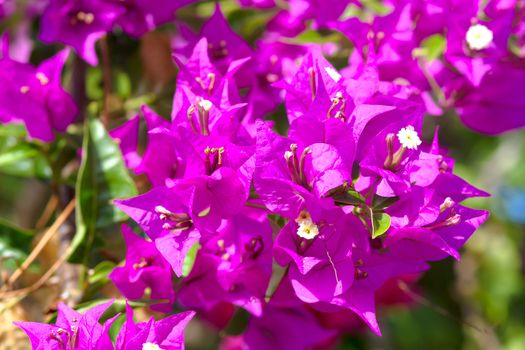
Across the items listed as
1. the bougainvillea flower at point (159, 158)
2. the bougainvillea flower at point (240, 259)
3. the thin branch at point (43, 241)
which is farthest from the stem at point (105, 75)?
the bougainvillea flower at point (240, 259)

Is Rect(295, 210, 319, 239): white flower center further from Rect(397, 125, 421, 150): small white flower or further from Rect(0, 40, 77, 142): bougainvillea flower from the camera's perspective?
Rect(0, 40, 77, 142): bougainvillea flower

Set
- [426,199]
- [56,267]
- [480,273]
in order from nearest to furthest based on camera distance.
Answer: [426,199] < [56,267] < [480,273]

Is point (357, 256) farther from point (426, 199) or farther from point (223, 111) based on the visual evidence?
point (223, 111)

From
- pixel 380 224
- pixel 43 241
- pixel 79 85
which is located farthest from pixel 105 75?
pixel 380 224

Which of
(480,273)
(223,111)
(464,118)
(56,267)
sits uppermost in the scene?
(223,111)

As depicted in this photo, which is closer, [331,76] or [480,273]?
[331,76]

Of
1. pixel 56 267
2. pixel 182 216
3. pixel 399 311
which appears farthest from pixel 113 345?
pixel 399 311

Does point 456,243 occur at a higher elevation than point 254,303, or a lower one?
higher

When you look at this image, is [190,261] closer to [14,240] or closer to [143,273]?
[143,273]
